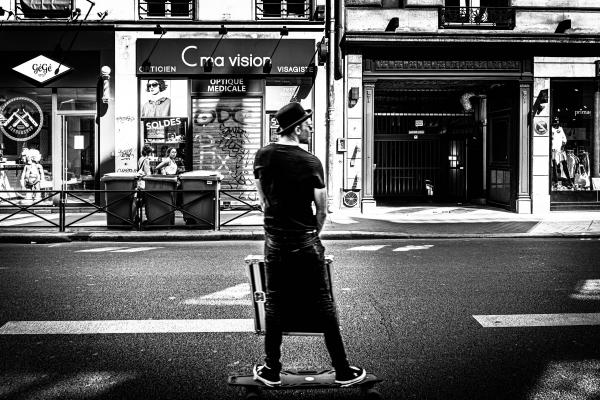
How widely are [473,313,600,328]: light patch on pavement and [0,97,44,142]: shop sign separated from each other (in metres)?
14.9

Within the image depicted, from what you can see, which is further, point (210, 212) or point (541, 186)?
point (541, 186)

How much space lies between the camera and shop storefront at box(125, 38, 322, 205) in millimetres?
17859

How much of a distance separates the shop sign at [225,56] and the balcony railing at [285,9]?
795mm

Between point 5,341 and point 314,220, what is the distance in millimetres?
3020

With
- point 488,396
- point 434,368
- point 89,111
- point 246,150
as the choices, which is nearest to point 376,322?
point 434,368

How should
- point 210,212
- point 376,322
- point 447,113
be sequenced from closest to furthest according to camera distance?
1. point 376,322
2. point 210,212
3. point 447,113

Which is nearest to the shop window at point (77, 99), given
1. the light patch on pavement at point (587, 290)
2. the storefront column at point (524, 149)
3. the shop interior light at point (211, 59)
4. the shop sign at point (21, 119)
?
the shop sign at point (21, 119)

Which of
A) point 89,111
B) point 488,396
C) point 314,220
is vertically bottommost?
point 488,396

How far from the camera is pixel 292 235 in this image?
4156 millimetres

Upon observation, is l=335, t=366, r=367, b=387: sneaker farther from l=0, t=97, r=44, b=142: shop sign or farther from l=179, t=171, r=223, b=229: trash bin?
l=0, t=97, r=44, b=142: shop sign

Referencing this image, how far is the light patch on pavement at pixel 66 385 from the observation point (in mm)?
4312

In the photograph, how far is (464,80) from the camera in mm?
18141

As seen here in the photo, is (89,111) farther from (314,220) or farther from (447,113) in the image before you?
(314,220)

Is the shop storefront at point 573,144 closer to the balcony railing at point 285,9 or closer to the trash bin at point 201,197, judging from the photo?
the balcony railing at point 285,9
